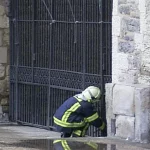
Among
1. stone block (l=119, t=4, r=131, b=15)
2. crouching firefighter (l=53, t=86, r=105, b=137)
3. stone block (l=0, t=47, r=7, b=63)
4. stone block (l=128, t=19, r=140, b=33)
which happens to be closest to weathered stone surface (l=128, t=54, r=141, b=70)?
stone block (l=128, t=19, r=140, b=33)

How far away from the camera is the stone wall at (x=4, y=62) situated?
13.2 metres

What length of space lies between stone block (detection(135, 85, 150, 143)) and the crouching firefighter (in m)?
0.93

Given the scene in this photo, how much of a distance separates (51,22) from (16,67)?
144cm

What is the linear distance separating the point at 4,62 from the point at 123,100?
13.2 ft

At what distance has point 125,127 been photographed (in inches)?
382

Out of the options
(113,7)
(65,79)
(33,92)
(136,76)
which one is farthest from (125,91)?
(33,92)

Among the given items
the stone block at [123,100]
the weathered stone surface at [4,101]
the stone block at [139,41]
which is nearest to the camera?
the stone block at [123,100]

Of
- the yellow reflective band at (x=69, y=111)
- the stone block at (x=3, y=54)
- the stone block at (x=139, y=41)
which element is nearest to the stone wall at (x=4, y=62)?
the stone block at (x=3, y=54)

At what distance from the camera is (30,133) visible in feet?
38.9

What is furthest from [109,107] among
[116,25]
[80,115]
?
[116,25]

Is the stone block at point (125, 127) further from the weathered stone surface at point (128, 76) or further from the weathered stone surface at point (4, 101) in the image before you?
the weathered stone surface at point (4, 101)

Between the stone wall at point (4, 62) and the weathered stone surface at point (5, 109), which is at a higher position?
the stone wall at point (4, 62)

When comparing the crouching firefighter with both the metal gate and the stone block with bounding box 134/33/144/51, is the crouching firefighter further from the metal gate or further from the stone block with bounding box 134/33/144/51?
the stone block with bounding box 134/33/144/51

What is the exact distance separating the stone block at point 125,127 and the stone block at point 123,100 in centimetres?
7
